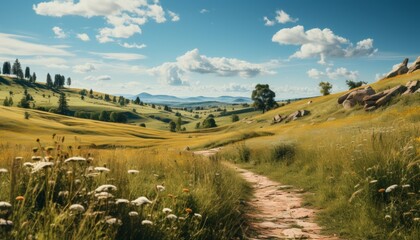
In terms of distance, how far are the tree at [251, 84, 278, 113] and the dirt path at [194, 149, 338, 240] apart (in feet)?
325

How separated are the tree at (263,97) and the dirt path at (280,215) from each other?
325 feet

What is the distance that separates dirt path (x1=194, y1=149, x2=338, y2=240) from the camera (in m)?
7.61

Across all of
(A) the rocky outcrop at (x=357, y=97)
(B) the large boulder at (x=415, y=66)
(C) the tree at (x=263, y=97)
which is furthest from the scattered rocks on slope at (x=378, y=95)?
(C) the tree at (x=263, y=97)

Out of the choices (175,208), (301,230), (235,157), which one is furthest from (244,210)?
(235,157)

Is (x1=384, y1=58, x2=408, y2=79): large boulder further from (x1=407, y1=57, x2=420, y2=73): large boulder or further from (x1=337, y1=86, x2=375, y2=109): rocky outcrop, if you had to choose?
(x1=337, y1=86, x2=375, y2=109): rocky outcrop

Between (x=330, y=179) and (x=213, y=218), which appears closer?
(x=213, y=218)

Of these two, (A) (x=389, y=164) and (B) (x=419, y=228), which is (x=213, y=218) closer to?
(B) (x=419, y=228)

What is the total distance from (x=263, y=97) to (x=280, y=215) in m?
105

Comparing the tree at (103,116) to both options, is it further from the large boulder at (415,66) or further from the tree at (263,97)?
the large boulder at (415,66)

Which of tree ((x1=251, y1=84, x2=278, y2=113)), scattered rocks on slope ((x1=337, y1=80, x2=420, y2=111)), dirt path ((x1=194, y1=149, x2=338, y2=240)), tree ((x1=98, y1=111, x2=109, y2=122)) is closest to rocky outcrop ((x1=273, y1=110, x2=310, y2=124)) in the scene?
scattered rocks on slope ((x1=337, y1=80, x2=420, y2=111))

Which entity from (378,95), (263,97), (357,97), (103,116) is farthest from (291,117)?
(103,116)

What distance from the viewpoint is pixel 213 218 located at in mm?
7078

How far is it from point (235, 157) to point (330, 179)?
13078 millimetres

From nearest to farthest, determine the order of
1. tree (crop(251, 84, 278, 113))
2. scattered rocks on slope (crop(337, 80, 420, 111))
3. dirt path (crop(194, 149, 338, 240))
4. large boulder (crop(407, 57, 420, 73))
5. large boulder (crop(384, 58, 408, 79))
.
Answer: dirt path (crop(194, 149, 338, 240)), scattered rocks on slope (crop(337, 80, 420, 111)), large boulder (crop(407, 57, 420, 73)), large boulder (crop(384, 58, 408, 79)), tree (crop(251, 84, 278, 113))
